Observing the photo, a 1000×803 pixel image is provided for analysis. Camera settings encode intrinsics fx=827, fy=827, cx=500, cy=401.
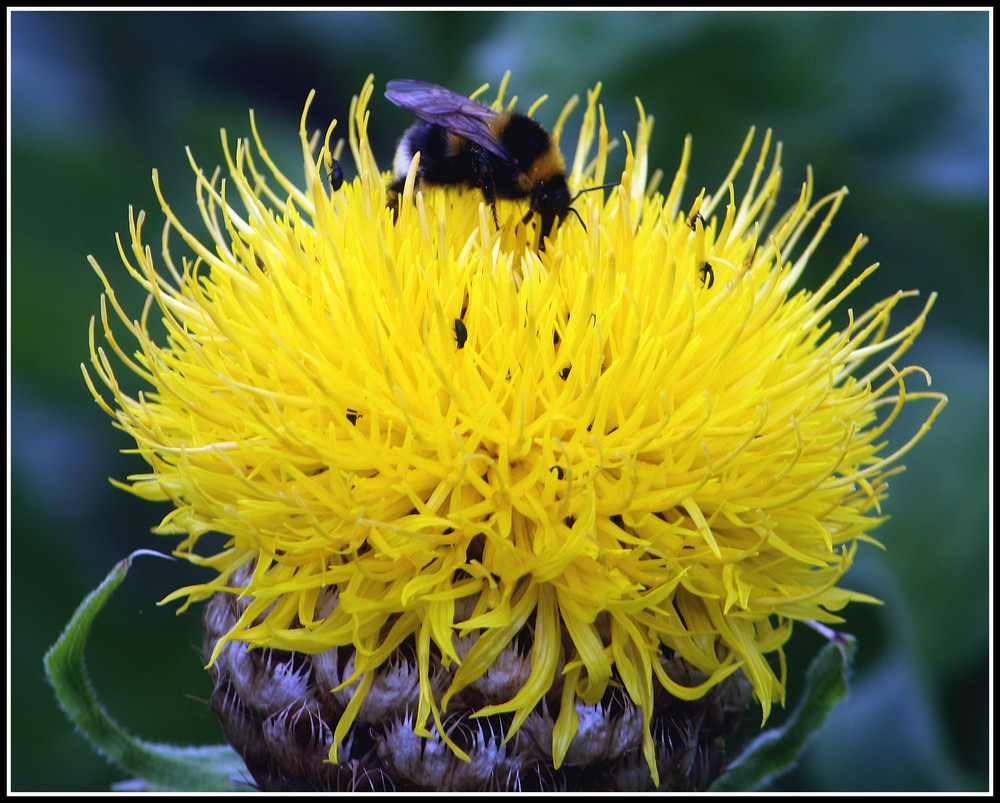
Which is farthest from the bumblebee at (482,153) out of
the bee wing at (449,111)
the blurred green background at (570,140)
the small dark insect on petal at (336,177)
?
the blurred green background at (570,140)

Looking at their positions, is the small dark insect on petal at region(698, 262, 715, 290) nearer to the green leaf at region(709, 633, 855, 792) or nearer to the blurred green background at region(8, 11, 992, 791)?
the green leaf at region(709, 633, 855, 792)

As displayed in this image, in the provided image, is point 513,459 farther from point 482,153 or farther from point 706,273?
point 482,153

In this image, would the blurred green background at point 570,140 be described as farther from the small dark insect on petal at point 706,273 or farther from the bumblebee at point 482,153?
the small dark insect on petal at point 706,273

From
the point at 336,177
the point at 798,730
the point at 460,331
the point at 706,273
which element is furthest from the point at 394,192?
the point at 798,730

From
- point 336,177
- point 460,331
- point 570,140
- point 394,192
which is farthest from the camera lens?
point 570,140

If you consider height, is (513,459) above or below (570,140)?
below

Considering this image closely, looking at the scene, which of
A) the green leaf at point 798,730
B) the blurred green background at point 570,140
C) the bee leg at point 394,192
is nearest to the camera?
the green leaf at point 798,730

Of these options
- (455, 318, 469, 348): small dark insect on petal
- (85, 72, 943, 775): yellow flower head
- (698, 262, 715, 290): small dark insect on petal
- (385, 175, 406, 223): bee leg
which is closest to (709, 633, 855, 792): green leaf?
(85, 72, 943, 775): yellow flower head

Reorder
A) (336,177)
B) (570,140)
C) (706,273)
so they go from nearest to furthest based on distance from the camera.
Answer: (706,273) < (336,177) < (570,140)
